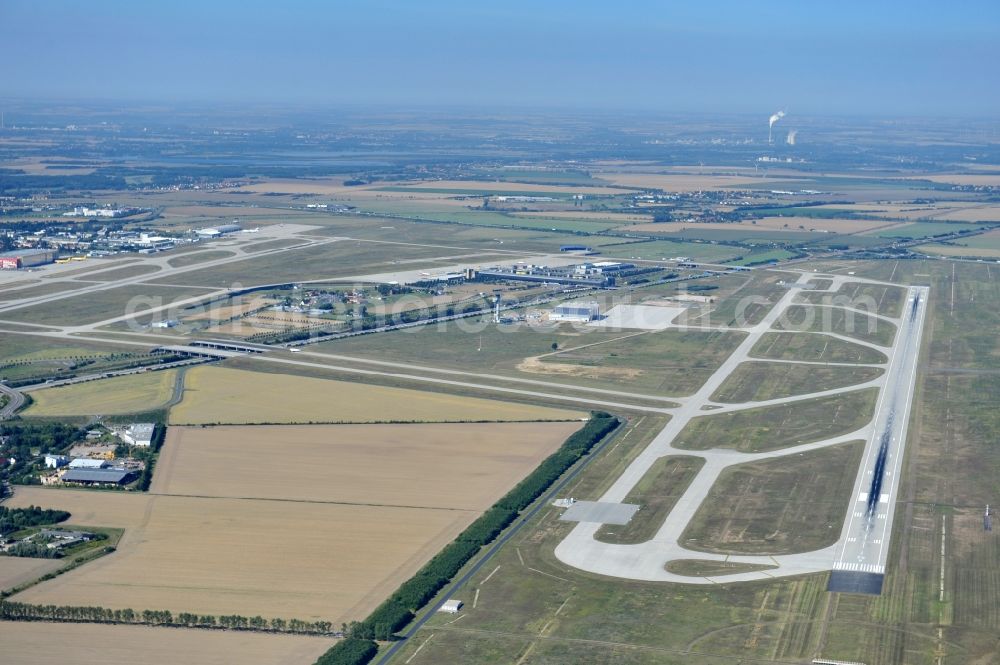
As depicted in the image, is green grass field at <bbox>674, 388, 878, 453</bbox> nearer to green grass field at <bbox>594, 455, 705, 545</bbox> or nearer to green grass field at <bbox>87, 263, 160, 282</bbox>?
green grass field at <bbox>594, 455, 705, 545</bbox>

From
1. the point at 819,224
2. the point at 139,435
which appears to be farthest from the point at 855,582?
the point at 819,224

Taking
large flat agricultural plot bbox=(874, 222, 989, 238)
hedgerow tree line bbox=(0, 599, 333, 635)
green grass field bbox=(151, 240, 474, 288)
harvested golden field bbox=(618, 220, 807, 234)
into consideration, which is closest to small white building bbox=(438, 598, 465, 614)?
hedgerow tree line bbox=(0, 599, 333, 635)

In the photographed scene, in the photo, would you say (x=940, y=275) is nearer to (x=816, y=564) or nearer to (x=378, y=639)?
(x=816, y=564)

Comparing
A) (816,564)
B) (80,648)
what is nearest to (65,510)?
(80,648)

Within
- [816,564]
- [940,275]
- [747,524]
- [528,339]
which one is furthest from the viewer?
[940,275]

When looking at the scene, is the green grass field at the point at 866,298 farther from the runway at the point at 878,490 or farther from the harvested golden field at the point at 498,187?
the harvested golden field at the point at 498,187

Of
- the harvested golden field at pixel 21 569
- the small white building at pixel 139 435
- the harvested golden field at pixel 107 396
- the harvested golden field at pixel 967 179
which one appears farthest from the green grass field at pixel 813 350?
the harvested golden field at pixel 967 179

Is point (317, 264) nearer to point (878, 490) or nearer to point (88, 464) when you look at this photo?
point (88, 464)
